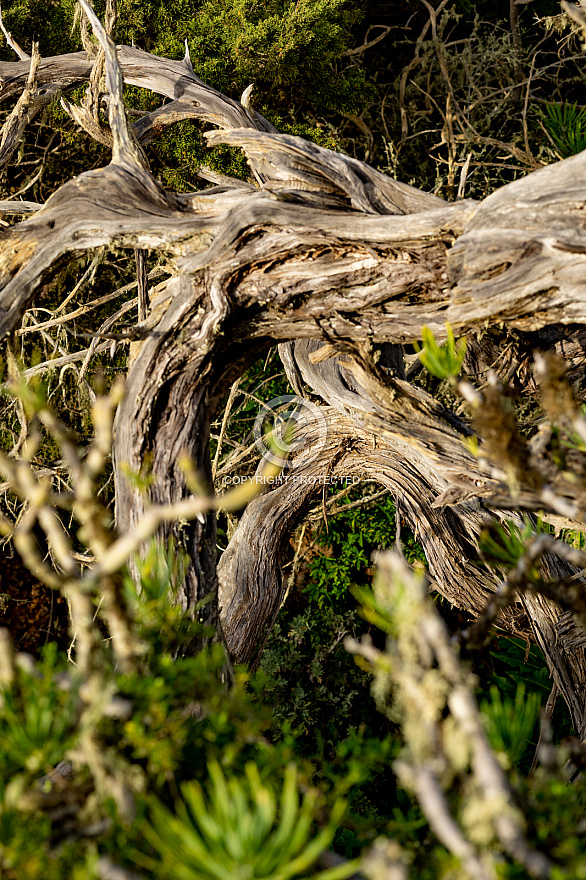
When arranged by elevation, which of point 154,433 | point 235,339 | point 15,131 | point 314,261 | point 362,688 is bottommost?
point 362,688

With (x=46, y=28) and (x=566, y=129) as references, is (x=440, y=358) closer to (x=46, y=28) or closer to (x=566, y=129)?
(x=566, y=129)

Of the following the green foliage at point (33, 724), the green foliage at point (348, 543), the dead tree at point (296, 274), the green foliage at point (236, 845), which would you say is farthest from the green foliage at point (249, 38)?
the green foliage at point (236, 845)

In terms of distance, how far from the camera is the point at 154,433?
5.55ft

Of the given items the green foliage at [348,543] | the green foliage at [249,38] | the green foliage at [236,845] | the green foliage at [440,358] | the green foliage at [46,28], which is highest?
the green foliage at [46,28]

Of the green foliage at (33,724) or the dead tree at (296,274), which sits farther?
the dead tree at (296,274)

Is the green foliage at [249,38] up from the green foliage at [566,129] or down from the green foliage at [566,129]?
up

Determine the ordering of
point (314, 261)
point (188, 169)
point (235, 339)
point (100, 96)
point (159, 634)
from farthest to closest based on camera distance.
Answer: point (188, 169) < point (100, 96) < point (235, 339) < point (314, 261) < point (159, 634)

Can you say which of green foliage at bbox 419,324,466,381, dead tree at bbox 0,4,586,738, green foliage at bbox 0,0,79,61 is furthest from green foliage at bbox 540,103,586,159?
green foliage at bbox 0,0,79,61

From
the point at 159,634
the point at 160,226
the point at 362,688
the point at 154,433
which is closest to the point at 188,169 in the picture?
the point at 160,226

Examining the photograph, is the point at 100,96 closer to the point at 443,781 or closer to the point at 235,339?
the point at 235,339

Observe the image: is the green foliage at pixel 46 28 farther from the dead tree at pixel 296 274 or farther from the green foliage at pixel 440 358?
the green foliage at pixel 440 358

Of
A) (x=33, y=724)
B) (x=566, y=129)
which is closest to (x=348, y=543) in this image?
(x=566, y=129)

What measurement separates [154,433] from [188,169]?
62.3 inches

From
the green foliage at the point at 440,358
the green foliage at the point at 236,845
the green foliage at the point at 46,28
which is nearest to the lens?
the green foliage at the point at 236,845
